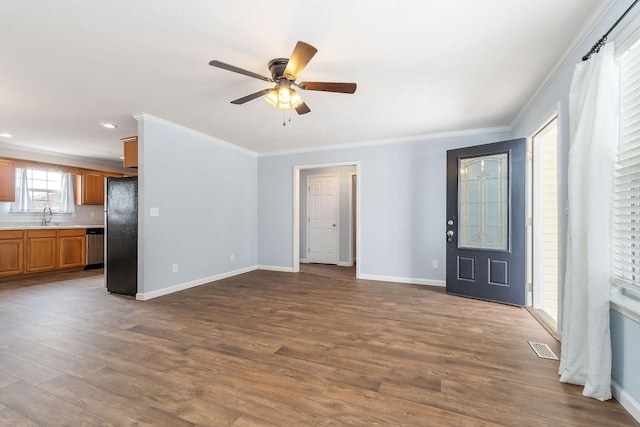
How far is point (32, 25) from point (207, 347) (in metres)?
2.68

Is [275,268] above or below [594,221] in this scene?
below

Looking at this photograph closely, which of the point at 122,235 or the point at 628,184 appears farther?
the point at 122,235

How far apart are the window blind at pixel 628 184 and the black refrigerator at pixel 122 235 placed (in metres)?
4.82

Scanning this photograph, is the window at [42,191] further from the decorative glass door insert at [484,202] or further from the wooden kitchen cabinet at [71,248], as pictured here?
the decorative glass door insert at [484,202]

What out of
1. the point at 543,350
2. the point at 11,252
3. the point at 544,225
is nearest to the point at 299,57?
the point at 543,350

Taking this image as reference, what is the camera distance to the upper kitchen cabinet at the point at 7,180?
5145 millimetres

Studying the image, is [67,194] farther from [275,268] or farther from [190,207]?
[275,268]

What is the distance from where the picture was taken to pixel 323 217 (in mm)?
6926

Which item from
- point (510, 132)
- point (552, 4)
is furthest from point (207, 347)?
point (510, 132)

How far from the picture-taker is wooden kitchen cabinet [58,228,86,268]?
562 cm

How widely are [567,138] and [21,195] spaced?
28.1ft

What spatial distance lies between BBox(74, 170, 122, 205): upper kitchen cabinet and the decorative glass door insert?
271 inches

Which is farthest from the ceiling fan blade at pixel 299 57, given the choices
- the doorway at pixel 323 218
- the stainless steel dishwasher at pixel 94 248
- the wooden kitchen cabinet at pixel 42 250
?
the stainless steel dishwasher at pixel 94 248

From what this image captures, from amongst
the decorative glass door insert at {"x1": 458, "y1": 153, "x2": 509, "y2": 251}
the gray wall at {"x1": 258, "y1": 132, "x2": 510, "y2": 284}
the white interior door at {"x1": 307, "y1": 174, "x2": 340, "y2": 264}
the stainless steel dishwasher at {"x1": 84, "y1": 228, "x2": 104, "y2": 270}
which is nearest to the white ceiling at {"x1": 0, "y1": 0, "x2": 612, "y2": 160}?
the decorative glass door insert at {"x1": 458, "y1": 153, "x2": 509, "y2": 251}
